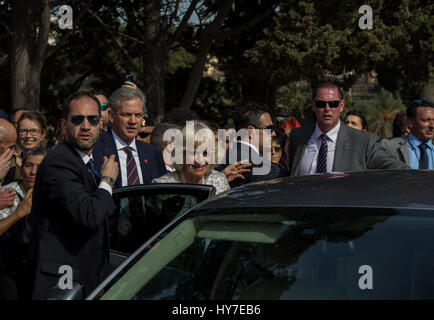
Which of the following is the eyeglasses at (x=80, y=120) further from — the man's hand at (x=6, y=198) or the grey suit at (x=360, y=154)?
the grey suit at (x=360, y=154)

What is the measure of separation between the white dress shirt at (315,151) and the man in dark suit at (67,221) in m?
2.08

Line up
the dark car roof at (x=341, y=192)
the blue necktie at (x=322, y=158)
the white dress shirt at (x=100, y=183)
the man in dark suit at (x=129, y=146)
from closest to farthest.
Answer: the dark car roof at (x=341, y=192), the white dress shirt at (x=100, y=183), the man in dark suit at (x=129, y=146), the blue necktie at (x=322, y=158)

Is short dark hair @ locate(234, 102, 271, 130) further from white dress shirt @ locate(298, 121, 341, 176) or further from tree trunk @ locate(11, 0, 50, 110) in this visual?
tree trunk @ locate(11, 0, 50, 110)

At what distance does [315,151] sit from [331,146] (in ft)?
0.44

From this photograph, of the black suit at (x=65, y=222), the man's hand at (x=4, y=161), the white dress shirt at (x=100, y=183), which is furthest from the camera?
the man's hand at (x=4, y=161)

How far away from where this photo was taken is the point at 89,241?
142 inches

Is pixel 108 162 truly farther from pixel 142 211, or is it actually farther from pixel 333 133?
pixel 333 133

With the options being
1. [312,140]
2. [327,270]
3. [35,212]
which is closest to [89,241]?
[35,212]

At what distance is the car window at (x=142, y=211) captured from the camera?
4113 mm

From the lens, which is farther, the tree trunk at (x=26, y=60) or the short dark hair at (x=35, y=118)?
the tree trunk at (x=26, y=60)

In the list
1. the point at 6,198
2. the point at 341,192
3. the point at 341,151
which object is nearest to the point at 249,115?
the point at 341,151

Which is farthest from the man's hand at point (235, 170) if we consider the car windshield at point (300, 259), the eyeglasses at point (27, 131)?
the eyeglasses at point (27, 131)

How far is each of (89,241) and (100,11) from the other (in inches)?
593

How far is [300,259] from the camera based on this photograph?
2.72 meters
